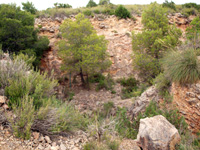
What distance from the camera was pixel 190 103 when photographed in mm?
5789

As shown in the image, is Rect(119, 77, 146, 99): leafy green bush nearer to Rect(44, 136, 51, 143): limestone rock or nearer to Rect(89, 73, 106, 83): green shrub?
Rect(89, 73, 106, 83): green shrub

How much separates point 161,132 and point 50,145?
100 inches

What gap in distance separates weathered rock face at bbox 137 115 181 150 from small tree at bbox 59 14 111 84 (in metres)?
8.77

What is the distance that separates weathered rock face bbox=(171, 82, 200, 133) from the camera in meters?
5.61

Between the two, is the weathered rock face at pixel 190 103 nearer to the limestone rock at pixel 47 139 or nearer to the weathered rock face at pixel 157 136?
the weathered rock face at pixel 157 136

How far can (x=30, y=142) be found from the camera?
3.26 metres

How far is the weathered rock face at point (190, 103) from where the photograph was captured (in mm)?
Answer: 5609

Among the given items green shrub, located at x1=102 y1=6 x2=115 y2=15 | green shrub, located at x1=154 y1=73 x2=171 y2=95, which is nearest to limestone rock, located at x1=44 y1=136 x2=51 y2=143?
green shrub, located at x1=154 y1=73 x2=171 y2=95

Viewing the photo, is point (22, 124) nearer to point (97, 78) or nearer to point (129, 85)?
point (129, 85)

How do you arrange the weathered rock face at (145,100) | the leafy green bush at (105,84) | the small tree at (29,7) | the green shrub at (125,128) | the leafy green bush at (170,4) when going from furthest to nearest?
the leafy green bush at (170,4) < the small tree at (29,7) < the leafy green bush at (105,84) < the weathered rock face at (145,100) < the green shrub at (125,128)

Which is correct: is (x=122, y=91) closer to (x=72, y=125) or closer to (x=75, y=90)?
(x=75, y=90)

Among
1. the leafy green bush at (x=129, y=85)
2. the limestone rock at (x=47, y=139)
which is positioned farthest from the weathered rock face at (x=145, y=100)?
the leafy green bush at (x=129, y=85)

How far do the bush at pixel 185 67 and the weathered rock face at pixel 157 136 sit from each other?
230cm

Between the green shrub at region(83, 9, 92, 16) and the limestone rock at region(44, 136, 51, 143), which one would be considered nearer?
the limestone rock at region(44, 136, 51, 143)
